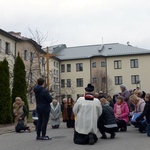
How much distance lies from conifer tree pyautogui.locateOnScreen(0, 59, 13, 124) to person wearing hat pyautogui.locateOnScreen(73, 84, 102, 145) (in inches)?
438

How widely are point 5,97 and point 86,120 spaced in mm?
11912

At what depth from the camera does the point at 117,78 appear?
60938 mm

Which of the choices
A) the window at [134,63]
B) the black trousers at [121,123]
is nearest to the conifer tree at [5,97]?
the black trousers at [121,123]

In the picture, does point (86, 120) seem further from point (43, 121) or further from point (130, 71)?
point (130, 71)

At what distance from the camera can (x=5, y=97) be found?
65.8 feet

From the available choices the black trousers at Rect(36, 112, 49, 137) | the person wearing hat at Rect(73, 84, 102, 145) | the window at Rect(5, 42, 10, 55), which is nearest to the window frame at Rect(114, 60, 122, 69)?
the window at Rect(5, 42, 10, 55)

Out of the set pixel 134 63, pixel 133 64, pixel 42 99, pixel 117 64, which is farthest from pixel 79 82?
pixel 42 99

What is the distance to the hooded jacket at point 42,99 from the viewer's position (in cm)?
981

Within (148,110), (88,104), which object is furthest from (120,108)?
(88,104)

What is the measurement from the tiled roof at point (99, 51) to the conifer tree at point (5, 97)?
40.8 metres

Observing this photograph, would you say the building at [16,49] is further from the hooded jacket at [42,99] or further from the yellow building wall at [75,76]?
the hooded jacket at [42,99]

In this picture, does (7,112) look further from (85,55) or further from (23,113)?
(85,55)

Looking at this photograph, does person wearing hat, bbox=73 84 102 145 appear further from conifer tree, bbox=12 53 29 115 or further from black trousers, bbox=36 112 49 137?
conifer tree, bbox=12 53 29 115

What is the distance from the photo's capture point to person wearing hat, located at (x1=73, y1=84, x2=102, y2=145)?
919 cm
